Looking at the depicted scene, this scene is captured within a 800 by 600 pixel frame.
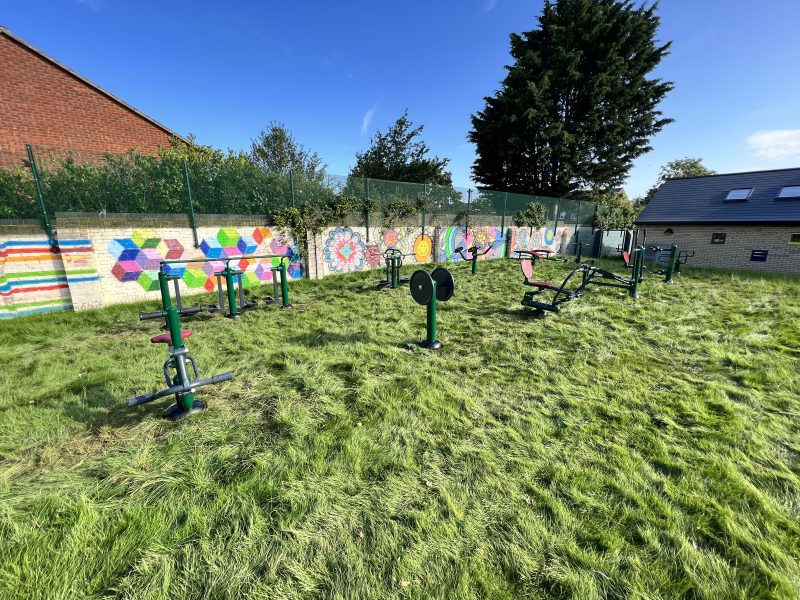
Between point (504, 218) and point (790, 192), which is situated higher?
point (790, 192)

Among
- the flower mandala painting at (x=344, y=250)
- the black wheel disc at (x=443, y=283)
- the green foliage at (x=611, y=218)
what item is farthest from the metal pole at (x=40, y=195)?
the green foliage at (x=611, y=218)

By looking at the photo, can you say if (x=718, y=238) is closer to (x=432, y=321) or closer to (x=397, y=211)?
(x=397, y=211)

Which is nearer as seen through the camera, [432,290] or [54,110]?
[432,290]

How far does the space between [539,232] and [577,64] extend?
42.6 feet

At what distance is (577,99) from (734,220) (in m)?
13.0

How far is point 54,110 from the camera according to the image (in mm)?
14773

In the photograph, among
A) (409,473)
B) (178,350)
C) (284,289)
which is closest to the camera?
(409,473)

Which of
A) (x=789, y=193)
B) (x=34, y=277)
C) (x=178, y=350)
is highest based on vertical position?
(x=789, y=193)

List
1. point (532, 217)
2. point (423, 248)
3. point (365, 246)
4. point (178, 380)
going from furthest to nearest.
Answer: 1. point (532, 217)
2. point (423, 248)
3. point (365, 246)
4. point (178, 380)

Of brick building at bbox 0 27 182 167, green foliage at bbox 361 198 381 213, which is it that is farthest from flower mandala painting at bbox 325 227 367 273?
brick building at bbox 0 27 182 167

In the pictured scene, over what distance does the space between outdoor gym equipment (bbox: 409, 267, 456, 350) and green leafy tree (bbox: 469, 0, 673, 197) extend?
21.4m

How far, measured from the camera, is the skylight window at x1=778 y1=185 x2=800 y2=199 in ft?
48.5

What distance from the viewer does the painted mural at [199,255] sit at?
7426mm

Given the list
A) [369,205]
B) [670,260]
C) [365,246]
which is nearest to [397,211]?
[369,205]
